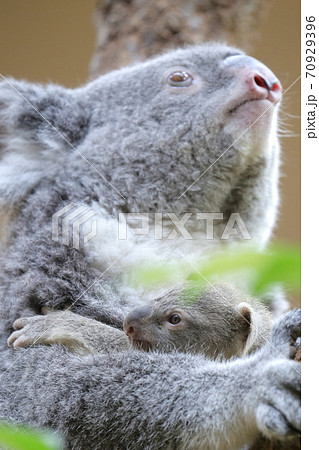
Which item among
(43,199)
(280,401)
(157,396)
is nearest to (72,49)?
(43,199)

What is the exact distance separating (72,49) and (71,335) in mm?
1862

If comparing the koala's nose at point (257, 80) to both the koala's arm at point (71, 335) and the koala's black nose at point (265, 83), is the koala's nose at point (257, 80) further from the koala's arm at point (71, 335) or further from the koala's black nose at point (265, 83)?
the koala's arm at point (71, 335)

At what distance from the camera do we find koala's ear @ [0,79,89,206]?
7.76 feet

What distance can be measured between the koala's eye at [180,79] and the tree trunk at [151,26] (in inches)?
33.3

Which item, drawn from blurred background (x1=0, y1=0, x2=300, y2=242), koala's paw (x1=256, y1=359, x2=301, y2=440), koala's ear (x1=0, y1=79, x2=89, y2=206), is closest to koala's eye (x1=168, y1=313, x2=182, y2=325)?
koala's paw (x1=256, y1=359, x2=301, y2=440)

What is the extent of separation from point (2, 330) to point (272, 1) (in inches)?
92.9

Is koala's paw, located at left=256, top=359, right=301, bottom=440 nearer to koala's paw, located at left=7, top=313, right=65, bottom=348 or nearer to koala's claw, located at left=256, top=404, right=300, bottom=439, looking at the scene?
koala's claw, located at left=256, top=404, right=300, bottom=439

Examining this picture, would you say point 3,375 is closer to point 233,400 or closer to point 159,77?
point 233,400

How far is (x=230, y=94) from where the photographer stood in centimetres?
234

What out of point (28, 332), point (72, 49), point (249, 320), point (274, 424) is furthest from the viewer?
point (72, 49)

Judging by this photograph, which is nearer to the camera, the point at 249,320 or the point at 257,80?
the point at 249,320

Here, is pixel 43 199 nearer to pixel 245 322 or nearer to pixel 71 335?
pixel 71 335

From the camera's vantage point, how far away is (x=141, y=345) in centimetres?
177
